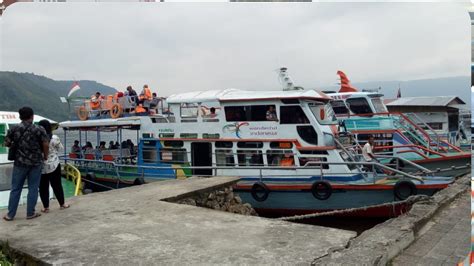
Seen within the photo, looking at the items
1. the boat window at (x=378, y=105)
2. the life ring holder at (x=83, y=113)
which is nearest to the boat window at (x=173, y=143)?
the life ring holder at (x=83, y=113)

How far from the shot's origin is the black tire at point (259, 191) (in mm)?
9464

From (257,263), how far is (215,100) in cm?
Result: 745

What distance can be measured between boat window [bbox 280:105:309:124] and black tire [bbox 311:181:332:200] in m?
1.58

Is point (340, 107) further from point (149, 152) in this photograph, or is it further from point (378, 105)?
point (149, 152)

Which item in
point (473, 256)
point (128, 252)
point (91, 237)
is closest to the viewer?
point (473, 256)

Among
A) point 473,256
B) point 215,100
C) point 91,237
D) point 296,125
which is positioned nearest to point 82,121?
point 215,100

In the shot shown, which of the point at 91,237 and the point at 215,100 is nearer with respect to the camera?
the point at 91,237

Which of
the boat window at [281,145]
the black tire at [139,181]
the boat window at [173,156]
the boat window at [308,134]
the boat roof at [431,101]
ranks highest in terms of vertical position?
the boat roof at [431,101]

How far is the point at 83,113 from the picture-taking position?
1369 centimetres

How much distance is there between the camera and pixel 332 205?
29.8ft

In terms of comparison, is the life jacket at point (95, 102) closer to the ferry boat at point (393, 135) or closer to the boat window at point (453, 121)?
the ferry boat at point (393, 135)

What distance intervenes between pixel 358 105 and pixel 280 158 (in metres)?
5.72

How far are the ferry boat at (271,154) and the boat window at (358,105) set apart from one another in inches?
149

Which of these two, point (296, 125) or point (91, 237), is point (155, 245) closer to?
point (91, 237)
